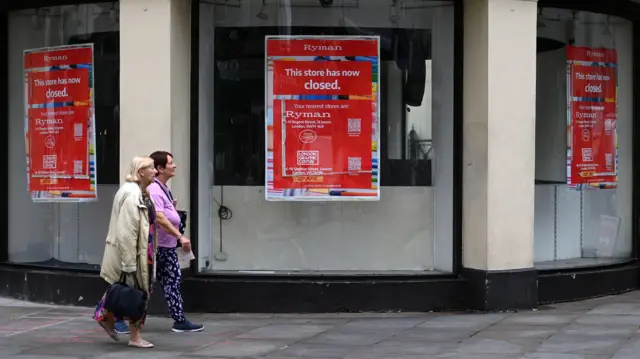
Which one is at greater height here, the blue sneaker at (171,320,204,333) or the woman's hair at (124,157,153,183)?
the woman's hair at (124,157,153,183)

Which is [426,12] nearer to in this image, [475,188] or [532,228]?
[475,188]

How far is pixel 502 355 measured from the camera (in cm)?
769

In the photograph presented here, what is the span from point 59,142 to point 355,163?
12.1 ft

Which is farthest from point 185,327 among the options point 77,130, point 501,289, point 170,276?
point 501,289

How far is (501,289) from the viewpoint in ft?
33.0

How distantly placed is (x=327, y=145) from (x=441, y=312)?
2.30m

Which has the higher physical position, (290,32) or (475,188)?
(290,32)

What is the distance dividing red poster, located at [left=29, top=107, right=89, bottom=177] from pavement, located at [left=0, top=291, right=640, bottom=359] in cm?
171

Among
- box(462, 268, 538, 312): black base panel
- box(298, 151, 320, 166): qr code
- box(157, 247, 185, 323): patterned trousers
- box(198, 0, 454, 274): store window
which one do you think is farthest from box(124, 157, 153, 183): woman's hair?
box(462, 268, 538, 312): black base panel

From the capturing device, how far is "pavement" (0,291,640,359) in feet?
25.7

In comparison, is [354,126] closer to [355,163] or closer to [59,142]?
[355,163]

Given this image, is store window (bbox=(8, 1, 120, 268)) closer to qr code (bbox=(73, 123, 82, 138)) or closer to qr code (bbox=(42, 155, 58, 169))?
qr code (bbox=(73, 123, 82, 138))

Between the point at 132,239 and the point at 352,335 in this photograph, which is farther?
the point at 352,335

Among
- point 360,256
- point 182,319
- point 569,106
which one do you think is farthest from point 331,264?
point 569,106
